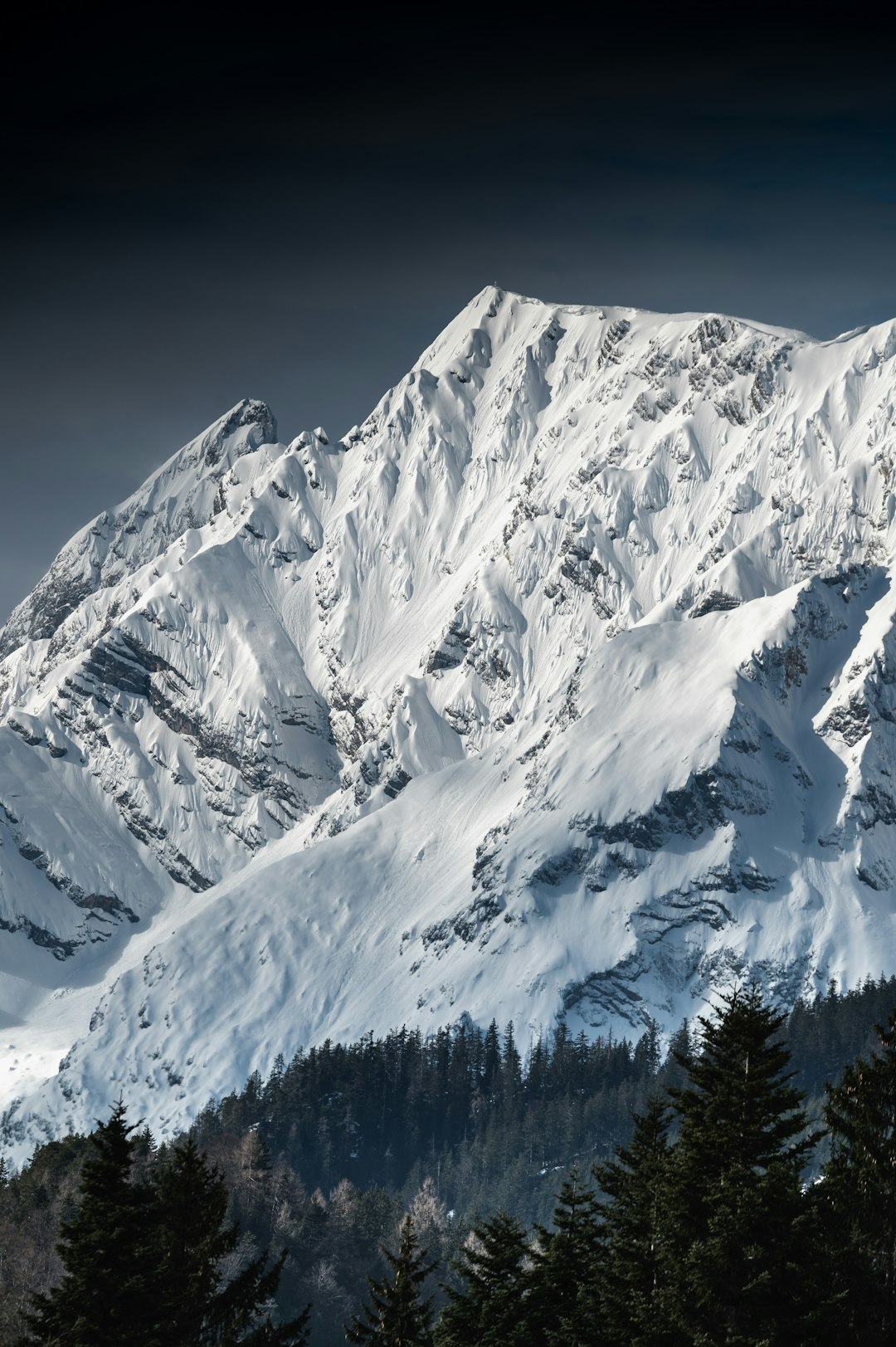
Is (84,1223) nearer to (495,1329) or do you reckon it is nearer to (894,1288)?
(495,1329)

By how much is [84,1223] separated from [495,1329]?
1532 centimetres

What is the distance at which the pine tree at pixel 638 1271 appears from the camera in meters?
64.2

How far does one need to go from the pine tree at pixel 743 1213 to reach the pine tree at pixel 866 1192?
4.87 ft

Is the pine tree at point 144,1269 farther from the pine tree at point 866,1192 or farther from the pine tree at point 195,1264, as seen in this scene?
the pine tree at point 866,1192

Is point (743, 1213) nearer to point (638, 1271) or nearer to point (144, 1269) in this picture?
point (638, 1271)

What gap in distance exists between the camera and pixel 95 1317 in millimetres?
64625

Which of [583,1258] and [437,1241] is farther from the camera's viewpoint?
[437,1241]

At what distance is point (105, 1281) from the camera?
64938mm

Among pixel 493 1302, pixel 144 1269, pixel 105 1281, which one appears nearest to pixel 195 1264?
pixel 144 1269

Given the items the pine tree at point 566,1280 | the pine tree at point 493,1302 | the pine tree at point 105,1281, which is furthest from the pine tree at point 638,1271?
the pine tree at point 105,1281

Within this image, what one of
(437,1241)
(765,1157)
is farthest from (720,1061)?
(437,1241)

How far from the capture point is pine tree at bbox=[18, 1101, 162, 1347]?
6444cm

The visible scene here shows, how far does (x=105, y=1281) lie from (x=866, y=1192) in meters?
25.1

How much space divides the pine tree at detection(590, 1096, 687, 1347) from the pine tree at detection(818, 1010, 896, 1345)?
5581 millimetres
